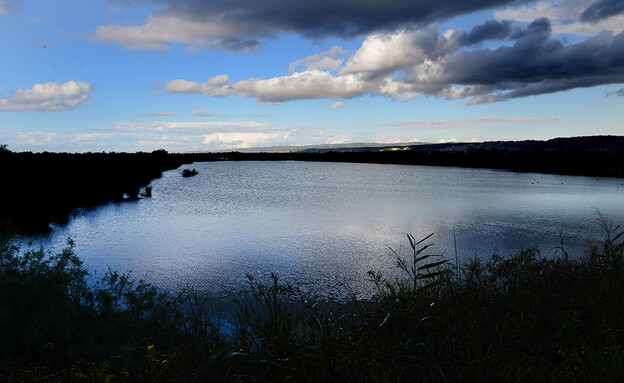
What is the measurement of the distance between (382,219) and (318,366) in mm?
18343

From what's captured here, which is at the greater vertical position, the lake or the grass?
the grass

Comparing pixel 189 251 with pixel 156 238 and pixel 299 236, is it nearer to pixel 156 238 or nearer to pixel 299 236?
pixel 156 238

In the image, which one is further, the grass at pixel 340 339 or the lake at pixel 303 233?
the lake at pixel 303 233

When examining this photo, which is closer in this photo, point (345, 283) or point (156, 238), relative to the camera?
point (345, 283)

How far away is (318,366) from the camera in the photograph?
420 centimetres

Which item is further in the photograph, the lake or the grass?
the lake

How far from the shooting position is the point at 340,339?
15.9 ft

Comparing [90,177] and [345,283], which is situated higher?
[90,177]

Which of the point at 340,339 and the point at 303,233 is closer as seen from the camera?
the point at 340,339

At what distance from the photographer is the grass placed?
13.5 ft

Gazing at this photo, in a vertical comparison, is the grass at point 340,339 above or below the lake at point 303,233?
above

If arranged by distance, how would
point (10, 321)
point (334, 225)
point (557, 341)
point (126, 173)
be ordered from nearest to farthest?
point (557, 341) → point (10, 321) → point (334, 225) → point (126, 173)

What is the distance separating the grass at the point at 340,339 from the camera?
4.11 meters

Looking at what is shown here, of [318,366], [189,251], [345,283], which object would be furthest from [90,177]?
[318,366]
